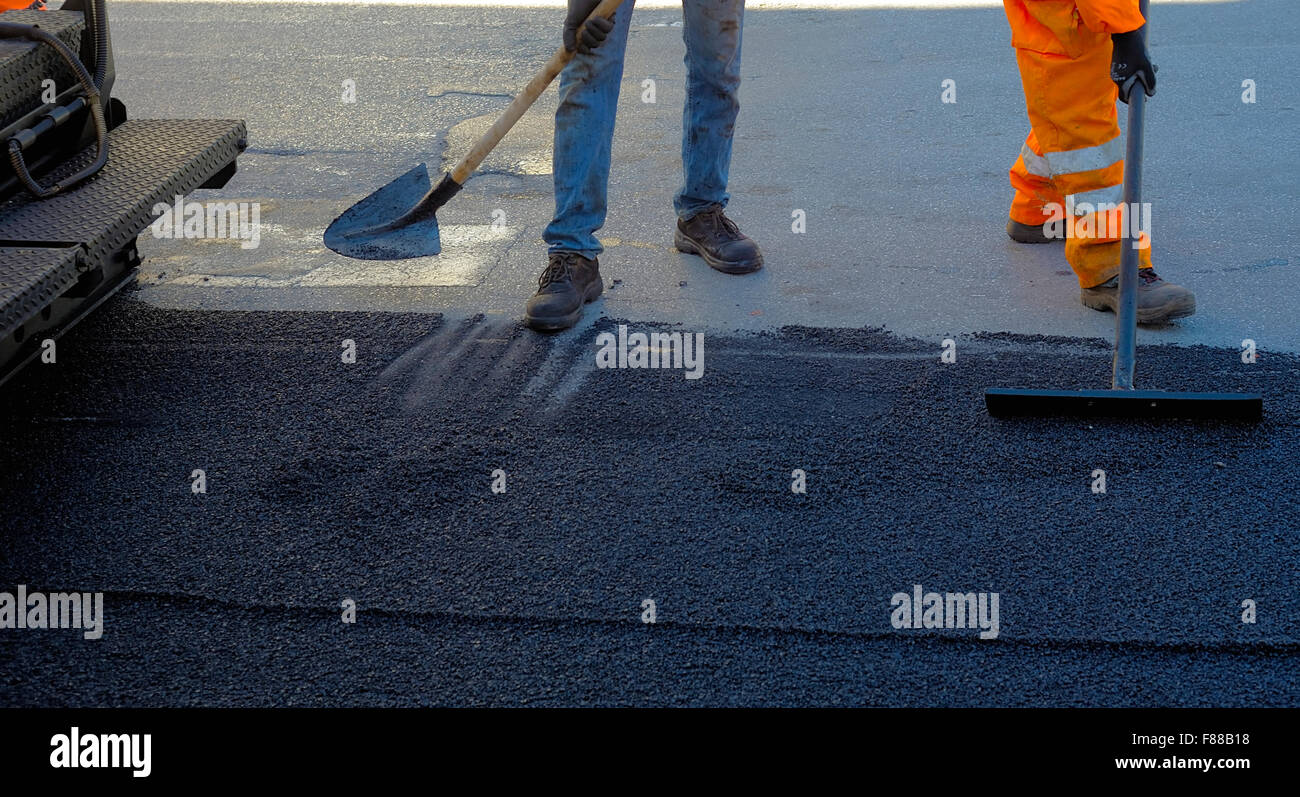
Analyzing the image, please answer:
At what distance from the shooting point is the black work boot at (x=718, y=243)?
159 inches

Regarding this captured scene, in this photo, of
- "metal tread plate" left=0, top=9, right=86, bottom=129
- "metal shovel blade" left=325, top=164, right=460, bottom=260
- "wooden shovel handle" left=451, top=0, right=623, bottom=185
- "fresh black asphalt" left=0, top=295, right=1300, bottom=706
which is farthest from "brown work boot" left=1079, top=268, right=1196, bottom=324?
"metal tread plate" left=0, top=9, right=86, bottom=129

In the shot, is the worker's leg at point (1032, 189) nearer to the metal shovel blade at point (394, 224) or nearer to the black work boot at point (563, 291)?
the black work boot at point (563, 291)

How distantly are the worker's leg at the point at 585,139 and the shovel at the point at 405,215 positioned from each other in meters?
0.09

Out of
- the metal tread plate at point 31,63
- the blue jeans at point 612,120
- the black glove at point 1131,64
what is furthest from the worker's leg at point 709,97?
the metal tread plate at point 31,63

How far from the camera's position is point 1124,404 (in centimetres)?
297

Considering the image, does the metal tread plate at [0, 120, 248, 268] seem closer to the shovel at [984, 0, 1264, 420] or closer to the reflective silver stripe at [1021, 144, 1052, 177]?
Answer: the shovel at [984, 0, 1264, 420]

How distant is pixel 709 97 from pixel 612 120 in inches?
16.4

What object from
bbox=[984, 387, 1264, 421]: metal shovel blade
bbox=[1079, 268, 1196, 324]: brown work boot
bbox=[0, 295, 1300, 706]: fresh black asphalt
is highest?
bbox=[1079, 268, 1196, 324]: brown work boot

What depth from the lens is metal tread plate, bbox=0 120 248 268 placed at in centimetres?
303

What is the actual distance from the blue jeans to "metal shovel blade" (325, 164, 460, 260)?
37 cm

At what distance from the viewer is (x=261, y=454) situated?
2.95 metres

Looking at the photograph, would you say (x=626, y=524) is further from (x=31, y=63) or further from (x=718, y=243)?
(x=31, y=63)

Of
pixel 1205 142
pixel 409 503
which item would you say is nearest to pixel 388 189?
pixel 409 503
